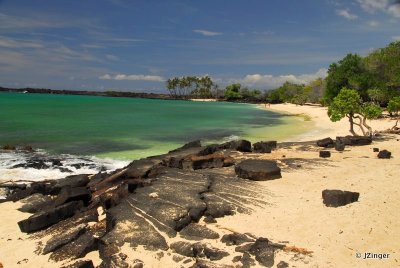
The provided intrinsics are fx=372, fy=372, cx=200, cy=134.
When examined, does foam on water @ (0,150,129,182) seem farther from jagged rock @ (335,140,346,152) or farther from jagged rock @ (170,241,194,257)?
jagged rock @ (335,140,346,152)

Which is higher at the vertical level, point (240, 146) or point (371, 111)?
point (371, 111)

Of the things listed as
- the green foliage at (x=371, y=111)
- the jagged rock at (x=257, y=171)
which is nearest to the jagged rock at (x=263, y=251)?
the jagged rock at (x=257, y=171)

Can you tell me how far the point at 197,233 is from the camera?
10180 millimetres

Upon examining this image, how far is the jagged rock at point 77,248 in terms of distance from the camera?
31.1 ft

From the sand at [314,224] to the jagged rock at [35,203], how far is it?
1.11 feet

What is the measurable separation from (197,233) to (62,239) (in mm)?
3648

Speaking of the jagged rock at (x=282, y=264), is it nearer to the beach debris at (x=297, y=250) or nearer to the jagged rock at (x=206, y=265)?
the beach debris at (x=297, y=250)

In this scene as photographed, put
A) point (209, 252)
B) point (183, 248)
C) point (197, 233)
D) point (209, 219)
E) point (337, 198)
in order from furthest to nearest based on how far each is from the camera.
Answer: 1. point (337, 198)
2. point (209, 219)
3. point (197, 233)
4. point (183, 248)
5. point (209, 252)

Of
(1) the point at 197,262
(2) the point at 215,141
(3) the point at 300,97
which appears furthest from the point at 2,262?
(3) the point at 300,97

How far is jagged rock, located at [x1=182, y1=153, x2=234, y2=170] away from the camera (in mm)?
17000

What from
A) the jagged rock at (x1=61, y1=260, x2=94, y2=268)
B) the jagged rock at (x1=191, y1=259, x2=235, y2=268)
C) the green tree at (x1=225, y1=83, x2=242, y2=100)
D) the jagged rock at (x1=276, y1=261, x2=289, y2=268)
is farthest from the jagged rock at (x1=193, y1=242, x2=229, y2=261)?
the green tree at (x1=225, y1=83, x2=242, y2=100)

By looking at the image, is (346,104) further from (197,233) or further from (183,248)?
(183,248)

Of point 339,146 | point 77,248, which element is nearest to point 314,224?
point 77,248

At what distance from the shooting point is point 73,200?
1288cm
